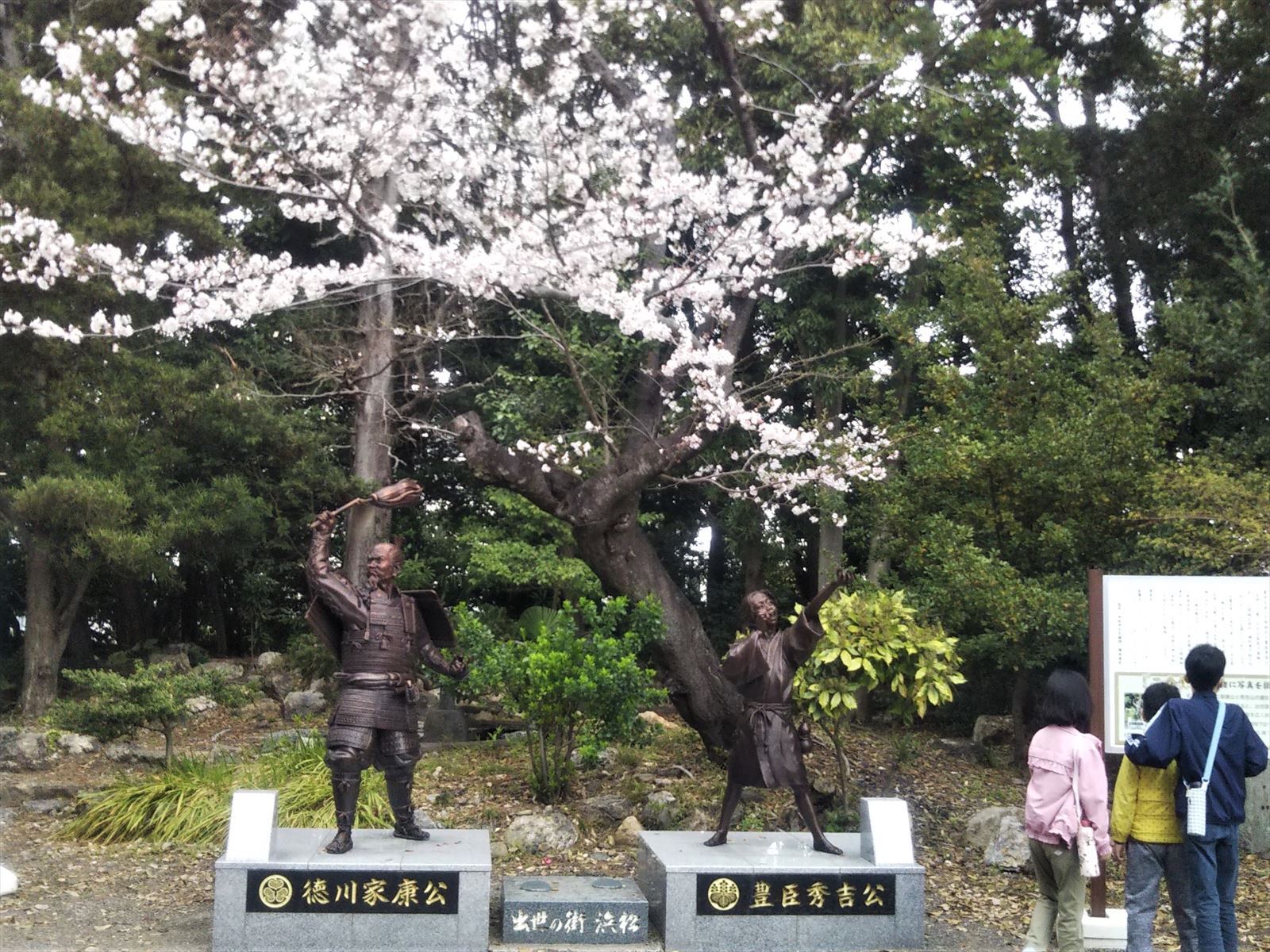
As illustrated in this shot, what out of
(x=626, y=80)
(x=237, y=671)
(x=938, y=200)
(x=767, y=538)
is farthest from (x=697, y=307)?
(x=237, y=671)

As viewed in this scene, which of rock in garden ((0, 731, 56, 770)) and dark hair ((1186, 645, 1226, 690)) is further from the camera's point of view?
rock in garden ((0, 731, 56, 770))

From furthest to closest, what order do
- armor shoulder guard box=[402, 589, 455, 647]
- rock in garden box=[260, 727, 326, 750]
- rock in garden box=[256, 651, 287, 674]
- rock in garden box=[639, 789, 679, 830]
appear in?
rock in garden box=[256, 651, 287, 674], rock in garden box=[260, 727, 326, 750], rock in garden box=[639, 789, 679, 830], armor shoulder guard box=[402, 589, 455, 647]

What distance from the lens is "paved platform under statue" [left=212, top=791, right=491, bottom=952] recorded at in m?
5.70

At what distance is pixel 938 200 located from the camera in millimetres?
11906

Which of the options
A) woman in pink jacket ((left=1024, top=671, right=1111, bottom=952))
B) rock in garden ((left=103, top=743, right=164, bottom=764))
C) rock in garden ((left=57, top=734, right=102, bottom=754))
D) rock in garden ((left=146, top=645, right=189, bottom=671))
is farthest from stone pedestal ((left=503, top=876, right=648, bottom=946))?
rock in garden ((left=146, top=645, right=189, bottom=671))

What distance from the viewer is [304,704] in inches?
538

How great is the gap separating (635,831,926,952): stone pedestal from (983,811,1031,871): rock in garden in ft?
5.92

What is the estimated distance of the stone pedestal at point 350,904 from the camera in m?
5.70

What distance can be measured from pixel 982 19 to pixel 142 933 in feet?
30.7

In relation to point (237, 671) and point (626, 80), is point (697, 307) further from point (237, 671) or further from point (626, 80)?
point (237, 671)

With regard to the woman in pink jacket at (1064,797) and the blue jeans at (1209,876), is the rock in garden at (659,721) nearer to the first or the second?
the woman in pink jacket at (1064,797)

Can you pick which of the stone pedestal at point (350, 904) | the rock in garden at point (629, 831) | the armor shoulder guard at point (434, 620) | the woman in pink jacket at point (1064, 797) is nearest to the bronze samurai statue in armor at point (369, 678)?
the armor shoulder guard at point (434, 620)

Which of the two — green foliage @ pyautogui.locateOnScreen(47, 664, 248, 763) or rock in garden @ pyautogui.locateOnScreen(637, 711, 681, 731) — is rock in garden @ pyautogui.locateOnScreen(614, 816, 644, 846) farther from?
green foliage @ pyautogui.locateOnScreen(47, 664, 248, 763)

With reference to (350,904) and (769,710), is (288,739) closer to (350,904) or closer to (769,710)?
(350,904)
